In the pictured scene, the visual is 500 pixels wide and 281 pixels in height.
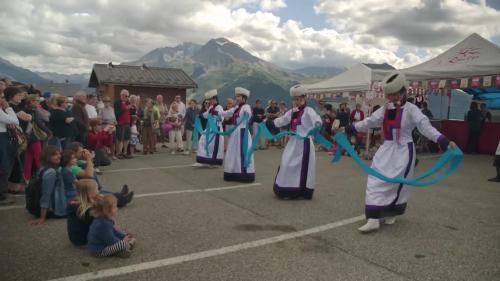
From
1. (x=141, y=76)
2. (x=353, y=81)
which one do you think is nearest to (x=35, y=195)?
(x=353, y=81)

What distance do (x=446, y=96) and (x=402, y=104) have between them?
582 inches

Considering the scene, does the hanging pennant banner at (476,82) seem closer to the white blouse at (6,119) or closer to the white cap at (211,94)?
the white cap at (211,94)

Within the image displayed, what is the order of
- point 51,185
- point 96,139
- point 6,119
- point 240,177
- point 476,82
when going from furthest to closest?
1. point 476,82
2. point 96,139
3. point 240,177
4. point 6,119
5. point 51,185

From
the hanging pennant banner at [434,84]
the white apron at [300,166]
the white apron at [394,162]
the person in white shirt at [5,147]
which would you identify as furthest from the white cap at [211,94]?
the hanging pennant banner at [434,84]

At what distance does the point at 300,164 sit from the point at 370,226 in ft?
5.92

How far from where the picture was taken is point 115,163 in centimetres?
1006

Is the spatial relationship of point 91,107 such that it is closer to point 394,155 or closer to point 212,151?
point 212,151

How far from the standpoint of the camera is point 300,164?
6.29m

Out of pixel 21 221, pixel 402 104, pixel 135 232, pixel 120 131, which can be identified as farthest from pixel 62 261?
pixel 120 131

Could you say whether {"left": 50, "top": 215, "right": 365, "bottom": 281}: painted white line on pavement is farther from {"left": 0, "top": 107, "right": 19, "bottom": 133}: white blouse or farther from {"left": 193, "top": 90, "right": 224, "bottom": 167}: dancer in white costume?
{"left": 193, "top": 90, "right": 224, "bottom": 167}: dancer in white costume

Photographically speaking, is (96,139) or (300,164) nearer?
(300,164)

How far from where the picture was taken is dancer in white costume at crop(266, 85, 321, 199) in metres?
6.29

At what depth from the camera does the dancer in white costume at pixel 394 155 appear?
4820 mm

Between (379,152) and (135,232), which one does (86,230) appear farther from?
(379,152)
